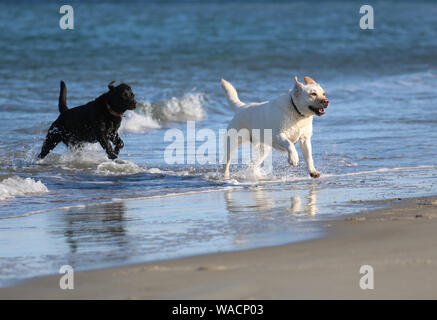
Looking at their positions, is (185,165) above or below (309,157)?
above

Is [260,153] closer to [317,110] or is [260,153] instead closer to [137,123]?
[317,110]

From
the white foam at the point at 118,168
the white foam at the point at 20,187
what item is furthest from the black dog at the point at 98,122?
the white foam at the point at 20,187

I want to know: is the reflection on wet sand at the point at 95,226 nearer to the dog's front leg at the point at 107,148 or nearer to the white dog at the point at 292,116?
the white dog at the point at 292,116

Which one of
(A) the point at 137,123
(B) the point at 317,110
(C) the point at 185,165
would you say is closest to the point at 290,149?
(B) the point at 317,110

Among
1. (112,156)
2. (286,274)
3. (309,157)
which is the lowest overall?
(286,274)

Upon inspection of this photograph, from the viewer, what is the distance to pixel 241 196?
22.2 ft

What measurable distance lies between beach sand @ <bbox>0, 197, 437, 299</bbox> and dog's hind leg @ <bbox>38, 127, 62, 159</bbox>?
512 centimetres

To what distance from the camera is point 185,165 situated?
8688mm

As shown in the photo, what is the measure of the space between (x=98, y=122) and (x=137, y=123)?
3084 mm

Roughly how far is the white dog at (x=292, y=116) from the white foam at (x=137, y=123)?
4.11 meters

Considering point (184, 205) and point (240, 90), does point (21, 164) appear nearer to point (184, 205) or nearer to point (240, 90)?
point (184, 205)

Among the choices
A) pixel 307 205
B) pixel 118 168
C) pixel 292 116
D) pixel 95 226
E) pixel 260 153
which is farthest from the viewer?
pixel 118 168
